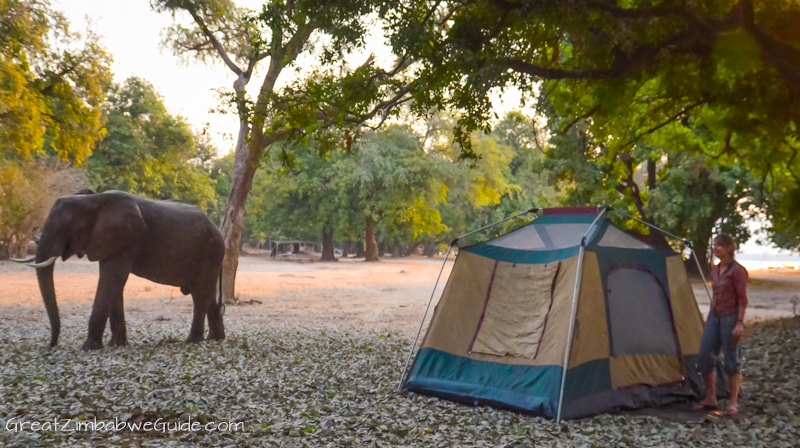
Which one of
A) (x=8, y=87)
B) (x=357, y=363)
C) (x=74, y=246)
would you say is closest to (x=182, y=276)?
(x=74, y=246)

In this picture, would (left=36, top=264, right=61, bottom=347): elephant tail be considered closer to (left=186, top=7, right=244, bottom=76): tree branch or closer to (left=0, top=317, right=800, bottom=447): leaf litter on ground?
(left=0, top=317, right=800, bottom=447): leaf litter on ground

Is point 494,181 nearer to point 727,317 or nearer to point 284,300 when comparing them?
point 284,300

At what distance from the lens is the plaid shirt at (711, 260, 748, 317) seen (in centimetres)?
573

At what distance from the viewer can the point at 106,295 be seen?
7.94m

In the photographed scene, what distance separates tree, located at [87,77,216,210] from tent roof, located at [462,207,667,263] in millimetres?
24473

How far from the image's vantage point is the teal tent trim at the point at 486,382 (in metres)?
5.74

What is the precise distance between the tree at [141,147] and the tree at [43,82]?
51.0 feet

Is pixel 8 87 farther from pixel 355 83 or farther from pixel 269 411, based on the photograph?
pixel 269 411

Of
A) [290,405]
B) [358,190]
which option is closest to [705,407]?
[290,405]

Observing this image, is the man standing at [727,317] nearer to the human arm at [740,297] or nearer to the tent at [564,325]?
the human arm at [740,297]

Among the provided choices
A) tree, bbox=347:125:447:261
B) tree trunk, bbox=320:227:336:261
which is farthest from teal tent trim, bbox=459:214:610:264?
tree trunk, bbox=320:227:336:261

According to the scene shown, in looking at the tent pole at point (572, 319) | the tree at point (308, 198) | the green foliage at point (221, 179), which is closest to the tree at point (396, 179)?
the tree at point (308, 198)

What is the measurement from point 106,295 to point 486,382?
5.24 m

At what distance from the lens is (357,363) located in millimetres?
7828
